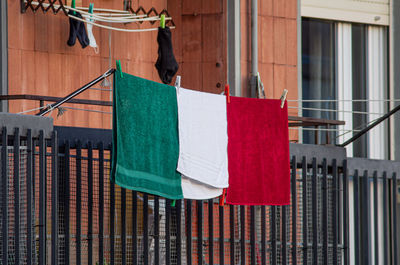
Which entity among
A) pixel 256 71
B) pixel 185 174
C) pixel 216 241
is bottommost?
pixel 216 241

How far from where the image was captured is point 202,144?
10.1 meters

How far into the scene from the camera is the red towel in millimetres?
10531

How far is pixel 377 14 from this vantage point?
17.4 meters

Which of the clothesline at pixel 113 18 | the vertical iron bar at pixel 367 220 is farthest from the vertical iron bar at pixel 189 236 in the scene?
the clothesline at pixel 113 18

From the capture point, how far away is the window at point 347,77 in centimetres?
1673

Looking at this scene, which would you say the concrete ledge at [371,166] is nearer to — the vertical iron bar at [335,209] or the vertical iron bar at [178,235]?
the vertical iron bar at [335,209]

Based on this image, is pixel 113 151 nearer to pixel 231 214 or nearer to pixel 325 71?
pixel 231 214

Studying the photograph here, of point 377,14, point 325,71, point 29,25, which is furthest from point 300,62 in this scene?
point 29,25

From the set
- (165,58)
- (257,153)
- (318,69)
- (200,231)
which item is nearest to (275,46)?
(318,69)

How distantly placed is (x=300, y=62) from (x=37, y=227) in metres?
7.53

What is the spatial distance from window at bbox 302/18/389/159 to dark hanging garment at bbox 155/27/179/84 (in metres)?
3.40

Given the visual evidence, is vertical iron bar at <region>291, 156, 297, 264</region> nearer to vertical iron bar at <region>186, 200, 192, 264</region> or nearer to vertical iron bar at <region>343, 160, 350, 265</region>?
vertical iron bar at <region>343, 160, 350, 265</region>

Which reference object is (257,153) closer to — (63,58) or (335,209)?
(335,209)

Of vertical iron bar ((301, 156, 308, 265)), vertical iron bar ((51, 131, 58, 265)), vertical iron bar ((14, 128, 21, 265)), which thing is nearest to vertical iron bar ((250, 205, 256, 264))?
vertical iron bar ((301, 156, 308, 265))
